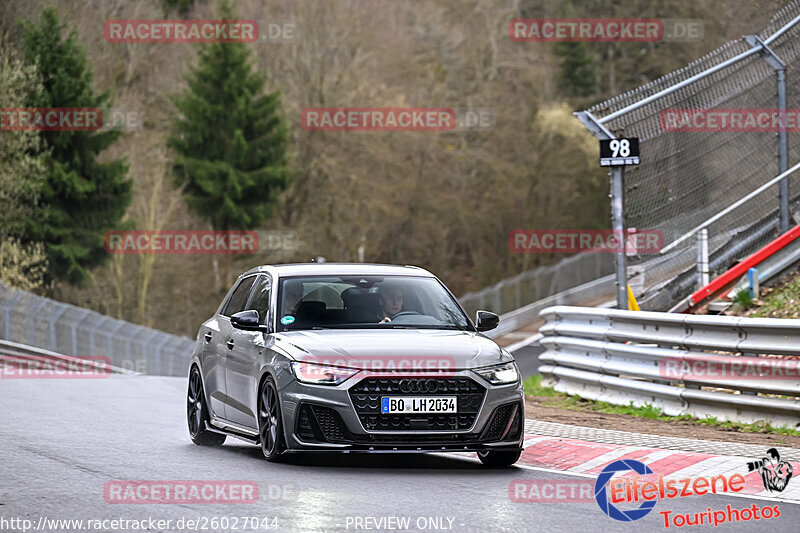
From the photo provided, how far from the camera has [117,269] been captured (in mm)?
59938

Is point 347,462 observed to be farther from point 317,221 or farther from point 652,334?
point 317,221

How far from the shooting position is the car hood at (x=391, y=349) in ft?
32.8

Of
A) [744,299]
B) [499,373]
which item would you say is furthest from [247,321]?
[744,299]

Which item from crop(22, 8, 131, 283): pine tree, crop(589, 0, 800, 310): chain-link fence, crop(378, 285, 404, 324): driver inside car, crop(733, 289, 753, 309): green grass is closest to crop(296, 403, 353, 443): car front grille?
crop(378, 285, 404, 324): driver inside car

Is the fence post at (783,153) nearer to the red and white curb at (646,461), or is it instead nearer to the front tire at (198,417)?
the red and white curb at (646,461)

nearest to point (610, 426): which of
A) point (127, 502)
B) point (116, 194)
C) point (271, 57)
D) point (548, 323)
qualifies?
point (548, 323)

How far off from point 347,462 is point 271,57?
5550 cm

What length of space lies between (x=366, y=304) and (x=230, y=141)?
52689 mm

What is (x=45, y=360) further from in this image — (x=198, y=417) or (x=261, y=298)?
(x=261, y=298)

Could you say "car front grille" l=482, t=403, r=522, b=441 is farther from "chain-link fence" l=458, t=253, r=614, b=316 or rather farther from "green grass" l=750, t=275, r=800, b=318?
"chain-link fence" l=458, t=253, r=614, b=316

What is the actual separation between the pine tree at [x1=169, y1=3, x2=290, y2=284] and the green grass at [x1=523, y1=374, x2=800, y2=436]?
142 ft

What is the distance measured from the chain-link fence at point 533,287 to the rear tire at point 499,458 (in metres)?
40.2

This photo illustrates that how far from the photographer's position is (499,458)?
10531 millimetres

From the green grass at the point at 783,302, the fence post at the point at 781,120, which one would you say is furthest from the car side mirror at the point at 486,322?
the fence post at the point at 781,120
